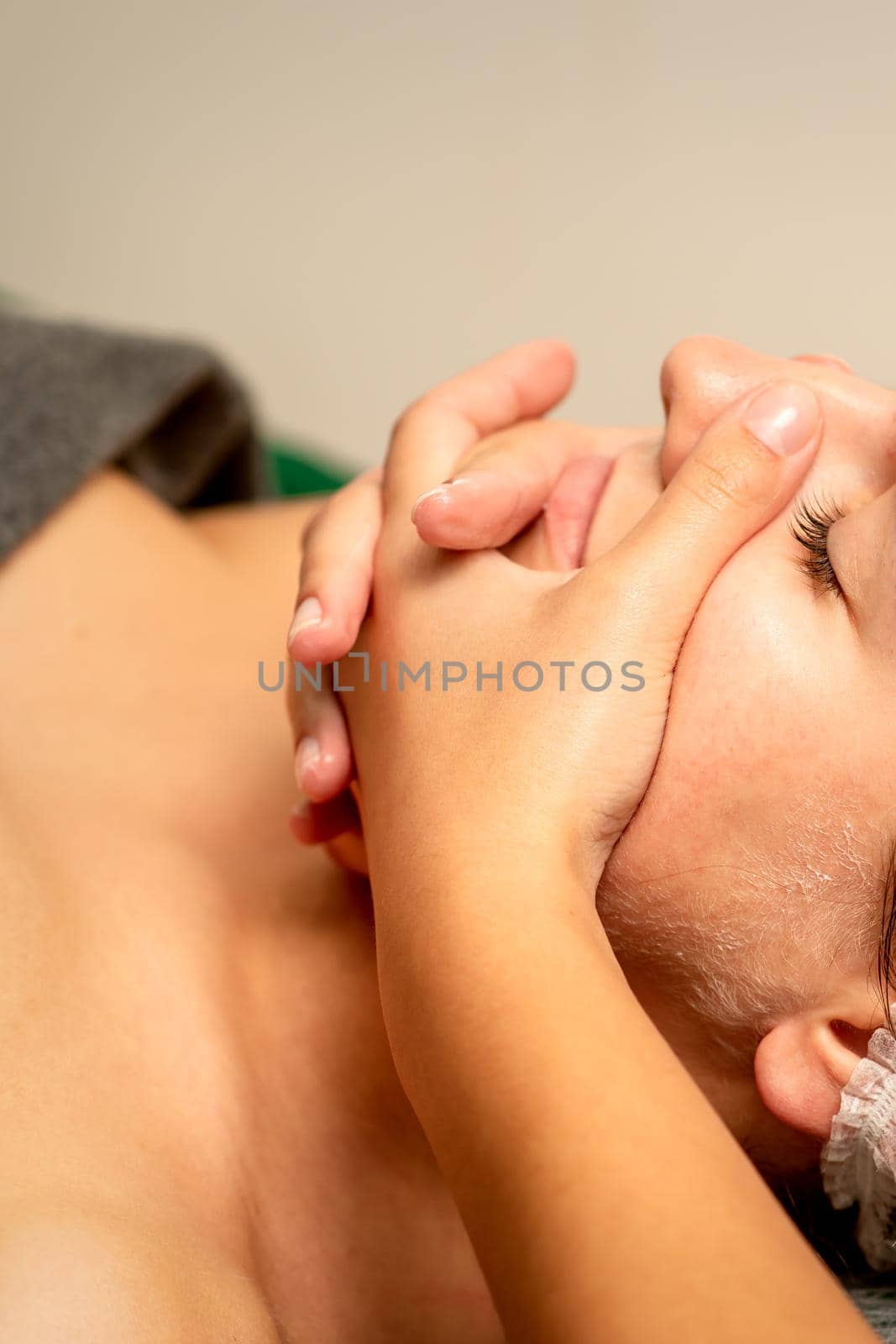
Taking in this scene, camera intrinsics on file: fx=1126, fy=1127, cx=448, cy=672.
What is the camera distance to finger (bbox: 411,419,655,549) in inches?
29.3

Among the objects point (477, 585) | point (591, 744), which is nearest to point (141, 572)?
point (477, 585)

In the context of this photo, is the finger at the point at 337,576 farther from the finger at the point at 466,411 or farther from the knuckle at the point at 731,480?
the knuckle at the point at 731,480

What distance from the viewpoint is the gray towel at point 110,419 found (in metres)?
1.12

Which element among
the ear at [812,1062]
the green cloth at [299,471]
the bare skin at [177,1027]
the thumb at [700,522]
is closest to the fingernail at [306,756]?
the bare skin at [177,1027]

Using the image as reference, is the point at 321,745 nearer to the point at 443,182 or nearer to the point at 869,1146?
the point at 869,1146

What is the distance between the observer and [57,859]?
2.77 ft

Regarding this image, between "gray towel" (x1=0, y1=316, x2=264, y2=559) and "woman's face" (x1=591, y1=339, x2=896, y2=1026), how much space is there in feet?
2.32

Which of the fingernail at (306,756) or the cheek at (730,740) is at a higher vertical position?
the cheek at (730,740)

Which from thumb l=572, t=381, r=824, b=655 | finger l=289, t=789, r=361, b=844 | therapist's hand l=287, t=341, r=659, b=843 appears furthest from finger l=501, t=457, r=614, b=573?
finger l=289, t=789, r=361, b=844


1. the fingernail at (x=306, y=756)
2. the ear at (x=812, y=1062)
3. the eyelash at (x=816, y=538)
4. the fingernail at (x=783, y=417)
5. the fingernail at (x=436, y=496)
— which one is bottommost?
the ear at (x=812, y=1062)

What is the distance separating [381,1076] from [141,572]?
569 mm

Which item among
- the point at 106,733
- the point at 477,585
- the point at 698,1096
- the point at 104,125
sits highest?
the point at 104,125

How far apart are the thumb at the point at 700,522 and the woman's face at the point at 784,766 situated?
2 cm

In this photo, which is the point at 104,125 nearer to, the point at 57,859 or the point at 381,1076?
the point at 57,859
